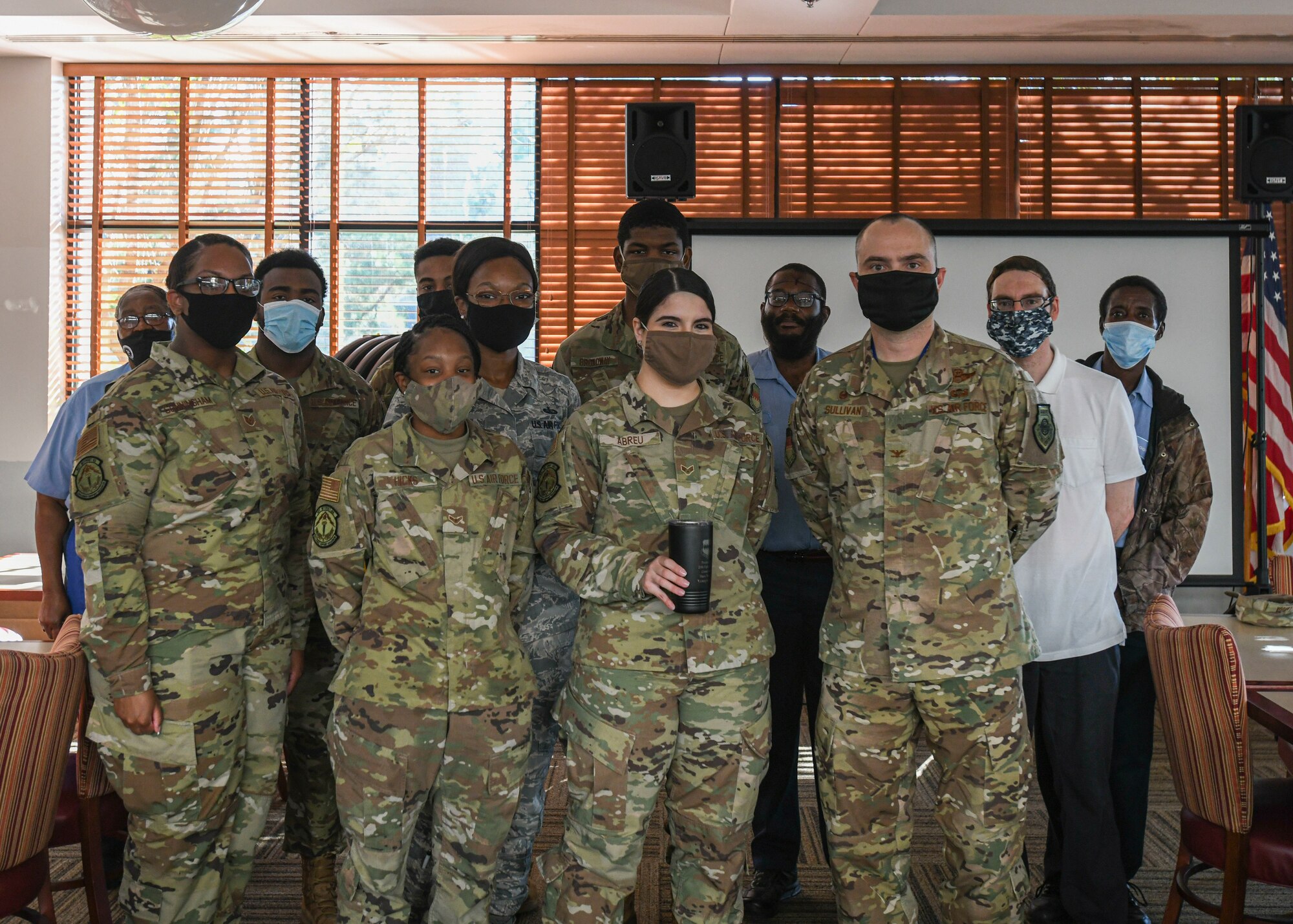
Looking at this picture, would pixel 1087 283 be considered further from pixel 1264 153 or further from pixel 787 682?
pixel 787 682

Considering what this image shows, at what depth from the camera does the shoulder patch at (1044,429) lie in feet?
7.39

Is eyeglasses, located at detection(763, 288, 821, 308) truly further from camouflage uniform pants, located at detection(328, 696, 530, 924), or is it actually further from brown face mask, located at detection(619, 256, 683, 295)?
camouflage uniform pants, located at detection(328, 696, 530, 924)

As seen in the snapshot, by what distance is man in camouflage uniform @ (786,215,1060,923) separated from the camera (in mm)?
2168

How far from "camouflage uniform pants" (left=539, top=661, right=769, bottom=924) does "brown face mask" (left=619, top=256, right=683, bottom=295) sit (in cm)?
122

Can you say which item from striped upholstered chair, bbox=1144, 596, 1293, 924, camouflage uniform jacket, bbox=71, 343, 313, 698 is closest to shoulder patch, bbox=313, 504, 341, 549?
camouflage uniform jacket, bbox=71, 343, 313, 698

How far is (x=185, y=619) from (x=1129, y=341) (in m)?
2.92

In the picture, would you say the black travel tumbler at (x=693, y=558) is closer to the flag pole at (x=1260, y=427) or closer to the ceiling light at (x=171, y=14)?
the ceiling light at (x=171, y=14)

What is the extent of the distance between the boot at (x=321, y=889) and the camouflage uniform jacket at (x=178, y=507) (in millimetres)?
627

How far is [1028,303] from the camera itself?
270 cm

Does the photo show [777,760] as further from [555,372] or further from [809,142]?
[809,142]

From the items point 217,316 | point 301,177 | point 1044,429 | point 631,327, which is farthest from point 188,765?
point 301,177

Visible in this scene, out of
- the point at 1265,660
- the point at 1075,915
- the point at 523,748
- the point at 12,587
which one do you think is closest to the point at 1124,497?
the point at 1265,660

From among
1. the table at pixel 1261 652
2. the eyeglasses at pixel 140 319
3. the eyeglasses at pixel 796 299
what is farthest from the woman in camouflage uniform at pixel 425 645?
the table at pixel 1261 652

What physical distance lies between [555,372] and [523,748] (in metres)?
1.09
